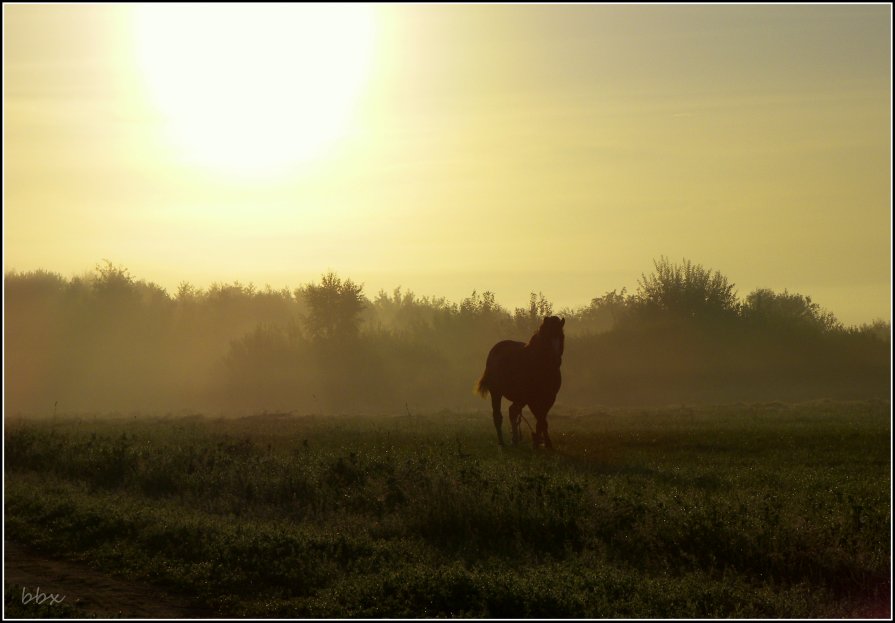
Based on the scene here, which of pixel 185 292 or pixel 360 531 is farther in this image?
pixel 185 292

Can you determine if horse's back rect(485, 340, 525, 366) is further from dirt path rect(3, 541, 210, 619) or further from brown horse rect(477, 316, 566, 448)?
dirt path rect(3, 541, 210, 619)

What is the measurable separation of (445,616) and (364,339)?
206 feet

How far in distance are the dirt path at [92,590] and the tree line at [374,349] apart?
4573 centimetres

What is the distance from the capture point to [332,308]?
73625 mm

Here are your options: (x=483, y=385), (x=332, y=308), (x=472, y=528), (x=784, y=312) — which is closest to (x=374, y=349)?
(x=332, y=308)

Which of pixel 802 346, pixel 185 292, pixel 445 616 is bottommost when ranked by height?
pixel 445 616

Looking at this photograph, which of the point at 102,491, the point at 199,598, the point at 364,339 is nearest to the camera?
the point at 199,598

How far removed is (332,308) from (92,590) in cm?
6203

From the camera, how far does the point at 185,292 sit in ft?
300

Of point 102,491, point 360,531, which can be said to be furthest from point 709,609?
point 102,491

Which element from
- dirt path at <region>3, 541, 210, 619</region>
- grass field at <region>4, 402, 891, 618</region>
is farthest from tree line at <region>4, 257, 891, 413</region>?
dirt path at <region>3, 541, 210, 619</region>

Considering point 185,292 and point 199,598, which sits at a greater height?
point 185,292

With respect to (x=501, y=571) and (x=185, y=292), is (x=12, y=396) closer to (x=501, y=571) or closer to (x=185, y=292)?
(x=185, y=292)

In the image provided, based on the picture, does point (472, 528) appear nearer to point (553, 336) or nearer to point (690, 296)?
point (553, 336)
